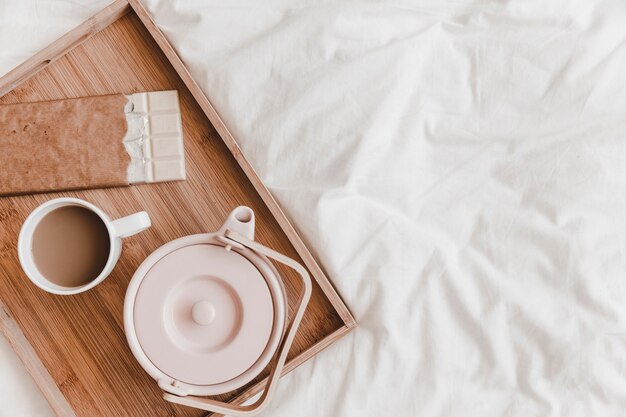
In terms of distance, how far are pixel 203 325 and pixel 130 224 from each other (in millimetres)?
146

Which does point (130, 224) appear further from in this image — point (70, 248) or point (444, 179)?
point (444, 179)

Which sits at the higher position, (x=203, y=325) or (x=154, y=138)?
(x=154, y=138)

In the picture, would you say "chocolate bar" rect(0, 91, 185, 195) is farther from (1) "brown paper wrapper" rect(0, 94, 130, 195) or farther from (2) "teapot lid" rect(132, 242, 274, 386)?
(2) "teapot lid" rect(132, 242, 274, 386)

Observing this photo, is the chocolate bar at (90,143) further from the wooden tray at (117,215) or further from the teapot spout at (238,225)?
the teapot spout at (238,225)

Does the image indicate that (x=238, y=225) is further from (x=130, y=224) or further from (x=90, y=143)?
(x=90, y=143)

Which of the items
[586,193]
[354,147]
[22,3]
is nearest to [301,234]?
[354,147]

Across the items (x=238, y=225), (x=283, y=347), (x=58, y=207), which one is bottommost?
(x=283, y=347)

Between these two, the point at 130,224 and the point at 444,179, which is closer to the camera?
the point at 130,224

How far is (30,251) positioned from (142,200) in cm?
15

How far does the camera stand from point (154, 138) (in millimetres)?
775

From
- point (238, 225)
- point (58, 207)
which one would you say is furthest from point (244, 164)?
point (58, 207)

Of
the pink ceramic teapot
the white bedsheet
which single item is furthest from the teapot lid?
the white bedsheet

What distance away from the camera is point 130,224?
0.69 meters

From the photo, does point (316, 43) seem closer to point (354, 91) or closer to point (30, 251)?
point (354, 91)
